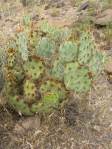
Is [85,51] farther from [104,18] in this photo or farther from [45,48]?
[104,18]

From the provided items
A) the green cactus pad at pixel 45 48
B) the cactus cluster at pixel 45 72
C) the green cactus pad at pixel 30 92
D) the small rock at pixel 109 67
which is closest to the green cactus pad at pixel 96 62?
the cactus cluster at pixel 45 72

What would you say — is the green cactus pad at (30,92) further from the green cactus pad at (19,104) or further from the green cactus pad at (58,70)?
the green cactus pad at (58,70)

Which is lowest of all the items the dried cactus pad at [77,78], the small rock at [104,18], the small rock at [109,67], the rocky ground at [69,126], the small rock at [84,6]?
the rocky ground at [69,126]

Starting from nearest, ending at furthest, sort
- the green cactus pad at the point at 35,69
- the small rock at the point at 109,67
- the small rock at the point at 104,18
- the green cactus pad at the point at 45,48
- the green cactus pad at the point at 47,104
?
1. the green cactus pad at the point at 47,104
2. the green cactus pad at the point at 35,69
3. the green cactus pad at the point at 45,48
4. the small rock at the point at 109,67
5. the small rock at the point at 104,18

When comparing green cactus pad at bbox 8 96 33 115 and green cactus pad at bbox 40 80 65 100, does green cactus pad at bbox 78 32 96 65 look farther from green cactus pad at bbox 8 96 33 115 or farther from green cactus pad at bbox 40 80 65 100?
green cactus pad at bbox 8 96 33 115

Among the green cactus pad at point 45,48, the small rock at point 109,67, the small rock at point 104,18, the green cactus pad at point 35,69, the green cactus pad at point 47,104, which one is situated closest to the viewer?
the green cactus pad at point 47,104

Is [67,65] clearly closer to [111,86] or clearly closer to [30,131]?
[30,131]

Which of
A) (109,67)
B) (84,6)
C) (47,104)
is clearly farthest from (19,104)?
(84,6)
